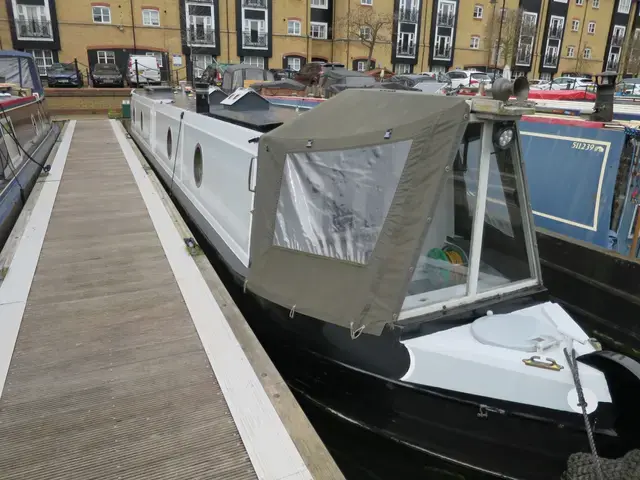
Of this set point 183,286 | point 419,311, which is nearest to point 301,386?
point 419,311

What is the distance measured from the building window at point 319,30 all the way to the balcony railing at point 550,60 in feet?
67.0

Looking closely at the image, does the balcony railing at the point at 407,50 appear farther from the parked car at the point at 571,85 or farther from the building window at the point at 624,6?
the building window at the point at 624,6

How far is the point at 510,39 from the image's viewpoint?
3778 cm

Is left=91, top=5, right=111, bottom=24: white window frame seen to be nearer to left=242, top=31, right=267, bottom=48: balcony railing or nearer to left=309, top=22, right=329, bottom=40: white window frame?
left=242, top=31, right=267, bottom=48: balcony railing

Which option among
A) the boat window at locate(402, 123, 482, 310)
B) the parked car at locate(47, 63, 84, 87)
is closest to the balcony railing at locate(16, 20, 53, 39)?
the parked car at locate(47, 63, 84, 87)

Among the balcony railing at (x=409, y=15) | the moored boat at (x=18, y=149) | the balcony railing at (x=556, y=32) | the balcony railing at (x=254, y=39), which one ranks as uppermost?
the balcony railing at (x=409, y=15)

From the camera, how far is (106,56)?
3172cm

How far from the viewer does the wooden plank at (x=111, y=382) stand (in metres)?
2.35

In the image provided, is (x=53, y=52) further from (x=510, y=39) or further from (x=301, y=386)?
(x=301, y=386)

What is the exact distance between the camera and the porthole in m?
6.00

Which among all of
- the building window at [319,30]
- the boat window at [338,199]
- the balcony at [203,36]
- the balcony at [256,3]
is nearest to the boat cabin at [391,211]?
the boat window at [338,199]

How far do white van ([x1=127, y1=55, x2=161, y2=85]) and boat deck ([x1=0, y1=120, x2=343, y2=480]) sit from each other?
2329cm

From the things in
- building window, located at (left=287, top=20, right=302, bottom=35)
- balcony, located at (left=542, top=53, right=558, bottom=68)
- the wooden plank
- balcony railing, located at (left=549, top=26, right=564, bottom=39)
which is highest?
balcony railing, located at (left=549, top=26, right=564, bottom=39)

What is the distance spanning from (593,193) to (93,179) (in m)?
6.79
